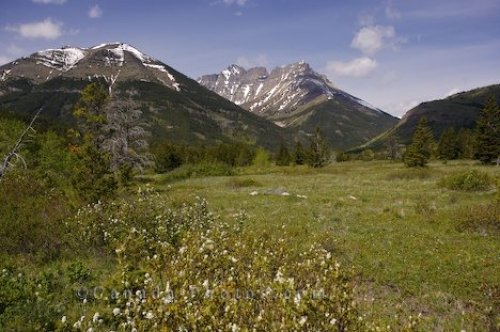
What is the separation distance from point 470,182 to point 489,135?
41572mm

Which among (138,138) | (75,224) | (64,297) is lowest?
(64,297)

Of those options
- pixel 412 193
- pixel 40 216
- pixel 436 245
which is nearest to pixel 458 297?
pixel 436 245

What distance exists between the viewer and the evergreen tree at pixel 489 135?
64562 mm

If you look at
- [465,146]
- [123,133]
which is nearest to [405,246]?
[123,133]

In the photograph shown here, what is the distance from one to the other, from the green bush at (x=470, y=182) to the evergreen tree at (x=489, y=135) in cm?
3471

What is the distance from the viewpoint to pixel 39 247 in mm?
13203

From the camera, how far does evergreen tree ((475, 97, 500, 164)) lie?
2542 inches

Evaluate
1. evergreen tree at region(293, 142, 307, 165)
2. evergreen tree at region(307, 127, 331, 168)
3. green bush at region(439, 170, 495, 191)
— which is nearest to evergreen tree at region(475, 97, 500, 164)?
evergreen tree at region(307, 127, 331, 168)

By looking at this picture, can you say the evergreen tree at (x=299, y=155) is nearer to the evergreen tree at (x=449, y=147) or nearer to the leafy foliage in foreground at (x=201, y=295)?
the evergreen tree at (x=449, y=147)

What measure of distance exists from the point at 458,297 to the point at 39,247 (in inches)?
468

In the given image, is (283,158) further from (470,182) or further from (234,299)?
(234,299)

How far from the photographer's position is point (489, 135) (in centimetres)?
6625

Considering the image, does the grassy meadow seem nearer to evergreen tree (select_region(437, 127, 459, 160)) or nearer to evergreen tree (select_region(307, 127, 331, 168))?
evergreen tree (select_region(307, 127, 331, 168))

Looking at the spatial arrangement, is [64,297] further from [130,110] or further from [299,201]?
[130,110]
